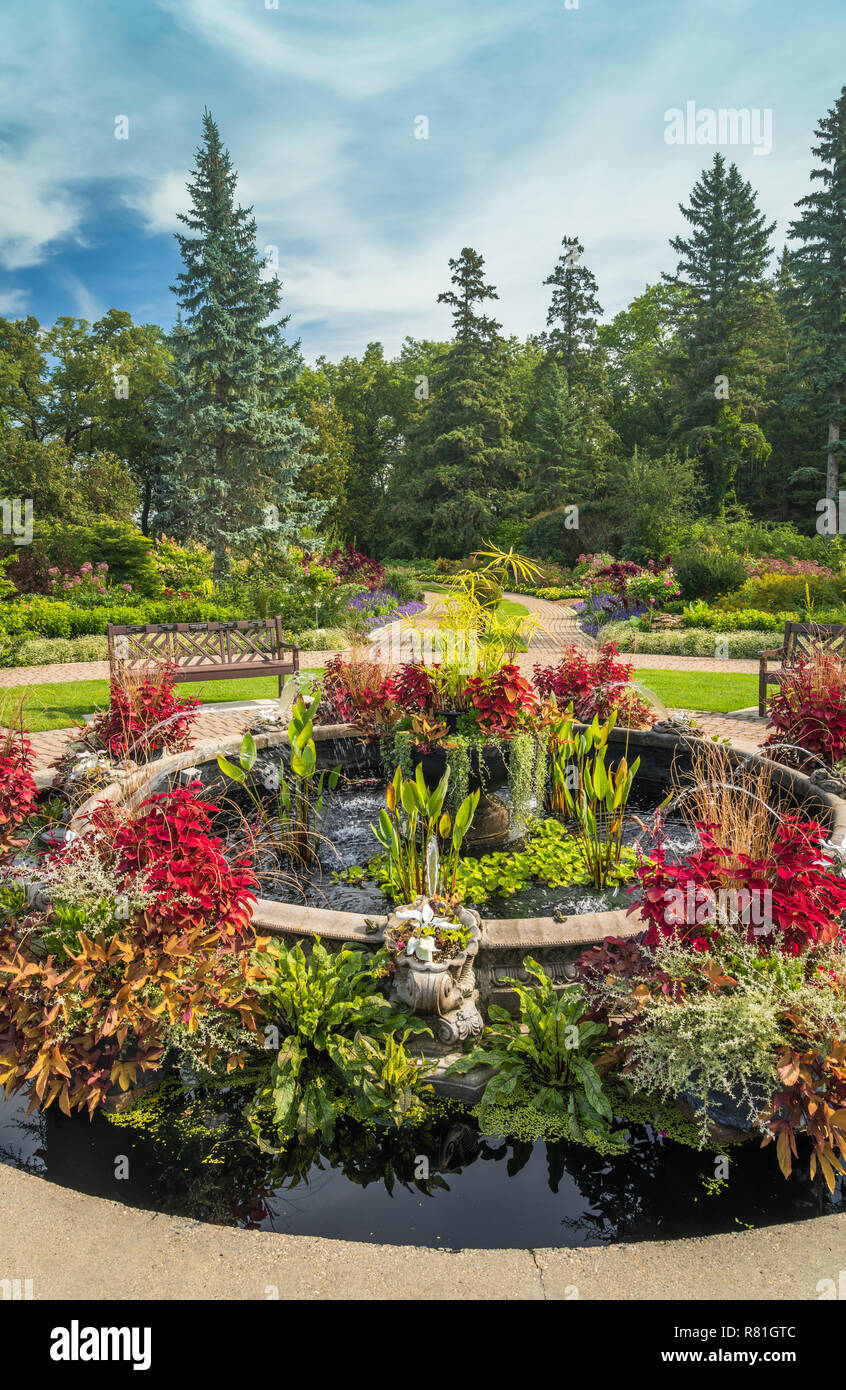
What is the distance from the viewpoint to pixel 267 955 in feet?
9.84

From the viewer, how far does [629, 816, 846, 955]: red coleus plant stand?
7.93 feet

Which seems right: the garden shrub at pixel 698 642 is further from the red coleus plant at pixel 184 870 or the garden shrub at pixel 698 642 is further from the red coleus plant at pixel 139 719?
the red coleus plant at pixel 184 870

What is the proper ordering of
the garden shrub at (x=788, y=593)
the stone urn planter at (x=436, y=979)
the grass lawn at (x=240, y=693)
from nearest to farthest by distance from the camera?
the stone urn planter at (x=436, y=979) < the grass lawn at (x=240, y=693) < the garden shrub at (x=788, y=593)

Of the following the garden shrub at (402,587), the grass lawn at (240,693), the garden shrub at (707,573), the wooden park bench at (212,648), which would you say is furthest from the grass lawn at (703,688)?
the garden shrub at (402,587)

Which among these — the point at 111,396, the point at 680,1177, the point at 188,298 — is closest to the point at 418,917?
the point at 680,1177

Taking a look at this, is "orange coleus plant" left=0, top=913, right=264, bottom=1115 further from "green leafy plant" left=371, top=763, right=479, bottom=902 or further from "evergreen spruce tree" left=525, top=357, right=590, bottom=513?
"evergreen spruce tree" left=525, top=357, right=590, bottom=513

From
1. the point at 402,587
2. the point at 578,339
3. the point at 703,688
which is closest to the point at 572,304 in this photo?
the point at 578,339

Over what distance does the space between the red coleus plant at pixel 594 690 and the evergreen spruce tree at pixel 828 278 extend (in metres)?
26.0

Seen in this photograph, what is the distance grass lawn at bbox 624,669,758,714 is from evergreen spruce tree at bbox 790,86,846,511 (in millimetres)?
20926

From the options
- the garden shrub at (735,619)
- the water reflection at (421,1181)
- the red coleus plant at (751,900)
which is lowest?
the water reflection at (421,1181)

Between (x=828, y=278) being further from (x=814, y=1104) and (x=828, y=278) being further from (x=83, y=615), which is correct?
(x=814, y=1104)

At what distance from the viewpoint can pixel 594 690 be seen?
20.2 feet

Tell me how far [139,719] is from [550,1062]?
4054 mm

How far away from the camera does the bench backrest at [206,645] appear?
29.8ft
